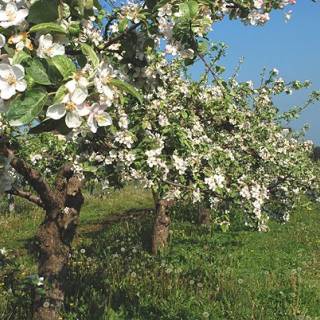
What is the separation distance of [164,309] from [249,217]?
2587 millimetres

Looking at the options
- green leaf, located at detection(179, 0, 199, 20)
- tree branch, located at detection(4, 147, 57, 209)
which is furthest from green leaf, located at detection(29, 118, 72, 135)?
tree branch, located at detection(4, 147, 57, 209)

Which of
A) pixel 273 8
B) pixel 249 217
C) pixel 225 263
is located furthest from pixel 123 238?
pixel 273 8

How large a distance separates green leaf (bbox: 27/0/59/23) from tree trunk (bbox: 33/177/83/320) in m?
5.59

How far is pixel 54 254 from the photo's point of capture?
24.7ft

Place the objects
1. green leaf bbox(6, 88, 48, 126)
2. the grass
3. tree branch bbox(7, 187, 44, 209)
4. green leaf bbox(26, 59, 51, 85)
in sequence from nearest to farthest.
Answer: green leaf bbox(6, 88, 48, 126) → green leaf bbox(26, 59, 51, 85) → tree branch bbox(7, 187, 44, 209) → the grass

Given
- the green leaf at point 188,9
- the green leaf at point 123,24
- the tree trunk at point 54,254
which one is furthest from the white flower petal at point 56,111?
the tree trunk at point 54,254

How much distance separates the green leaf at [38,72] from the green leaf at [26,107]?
0.13 feet

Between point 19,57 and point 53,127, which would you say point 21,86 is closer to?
point 19,57

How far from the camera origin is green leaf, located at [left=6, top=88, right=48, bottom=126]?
5.37 feet

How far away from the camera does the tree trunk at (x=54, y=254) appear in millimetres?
7379

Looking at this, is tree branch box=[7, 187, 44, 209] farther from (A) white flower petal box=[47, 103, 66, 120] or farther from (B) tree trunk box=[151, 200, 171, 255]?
(B) tree trunk box=[151, 200, 171, 255]

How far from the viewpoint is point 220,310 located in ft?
27.9

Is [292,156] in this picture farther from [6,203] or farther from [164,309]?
[6,203]

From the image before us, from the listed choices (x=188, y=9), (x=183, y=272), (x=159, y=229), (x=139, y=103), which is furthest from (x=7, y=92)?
(x=159, y=229)
